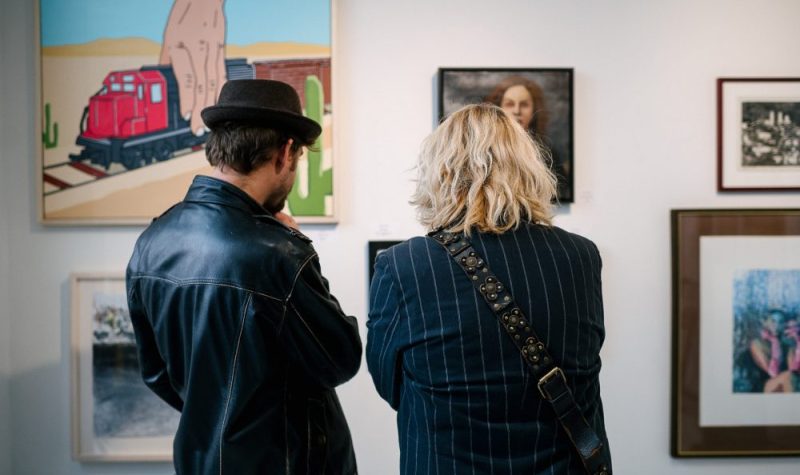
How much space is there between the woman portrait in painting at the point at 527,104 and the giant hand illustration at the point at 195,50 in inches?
36.6

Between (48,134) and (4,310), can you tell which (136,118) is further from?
(4,310)

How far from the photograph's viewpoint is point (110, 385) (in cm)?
202

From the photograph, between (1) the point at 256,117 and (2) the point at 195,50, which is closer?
(1) the point at 256,117

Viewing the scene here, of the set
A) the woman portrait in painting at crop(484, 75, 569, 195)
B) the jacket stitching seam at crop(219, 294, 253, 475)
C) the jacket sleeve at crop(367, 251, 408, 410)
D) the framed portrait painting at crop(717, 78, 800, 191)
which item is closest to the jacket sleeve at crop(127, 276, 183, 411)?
the jacket stitching seam at crop(219, 294, 253, 475)

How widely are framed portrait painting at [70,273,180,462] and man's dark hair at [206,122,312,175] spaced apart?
1.07m

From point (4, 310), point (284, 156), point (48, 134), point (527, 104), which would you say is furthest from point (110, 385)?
point (527, 104)

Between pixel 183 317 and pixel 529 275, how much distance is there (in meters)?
0.65

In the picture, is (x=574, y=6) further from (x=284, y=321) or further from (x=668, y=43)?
(x=284, y=321)

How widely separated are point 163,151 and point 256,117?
993 millimetres

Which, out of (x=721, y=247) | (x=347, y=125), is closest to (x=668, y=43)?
(x=721, y=247)

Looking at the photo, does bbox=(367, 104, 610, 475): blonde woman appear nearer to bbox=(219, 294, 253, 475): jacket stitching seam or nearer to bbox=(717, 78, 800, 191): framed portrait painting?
bbox=(219, 294, 253, 475): jacket stitching seam

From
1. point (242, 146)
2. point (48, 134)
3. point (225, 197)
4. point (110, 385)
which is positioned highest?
point (48, 134)

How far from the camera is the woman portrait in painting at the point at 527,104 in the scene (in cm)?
201

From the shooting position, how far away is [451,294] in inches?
39.0
